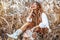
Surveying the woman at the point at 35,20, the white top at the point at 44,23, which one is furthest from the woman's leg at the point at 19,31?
the white top at the point at 44,23

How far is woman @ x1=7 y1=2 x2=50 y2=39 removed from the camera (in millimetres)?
2061

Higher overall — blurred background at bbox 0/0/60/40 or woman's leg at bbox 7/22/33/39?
blurred background at bbox 0/0/60/40

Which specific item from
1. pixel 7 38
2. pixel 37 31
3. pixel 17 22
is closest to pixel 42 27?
pixel 37 31

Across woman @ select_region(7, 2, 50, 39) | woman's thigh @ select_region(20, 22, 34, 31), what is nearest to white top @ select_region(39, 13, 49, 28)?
woman @ select_region(7, 2, 50, 39)

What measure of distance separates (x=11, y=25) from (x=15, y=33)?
11 cm

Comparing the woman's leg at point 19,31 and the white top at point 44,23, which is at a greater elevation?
the white top at point 44,23

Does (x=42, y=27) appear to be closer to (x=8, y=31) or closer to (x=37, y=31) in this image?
(x=37, y=31)

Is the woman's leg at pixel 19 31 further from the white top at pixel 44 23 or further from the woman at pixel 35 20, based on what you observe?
the white top at pixel 44 23

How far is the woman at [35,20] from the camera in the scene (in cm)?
206

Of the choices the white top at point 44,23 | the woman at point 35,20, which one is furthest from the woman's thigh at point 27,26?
the white top at point 44,23

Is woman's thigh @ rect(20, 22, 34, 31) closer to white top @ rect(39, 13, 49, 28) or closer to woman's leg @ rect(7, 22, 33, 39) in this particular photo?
woman's leg @ rect(7, 22, 33, 39)

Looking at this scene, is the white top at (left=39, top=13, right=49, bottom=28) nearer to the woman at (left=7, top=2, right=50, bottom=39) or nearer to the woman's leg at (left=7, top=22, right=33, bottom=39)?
the woman at (left=7, top=2, right=50, bottom=39)

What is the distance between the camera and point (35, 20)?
81.6 inches

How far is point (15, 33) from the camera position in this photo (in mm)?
2064
